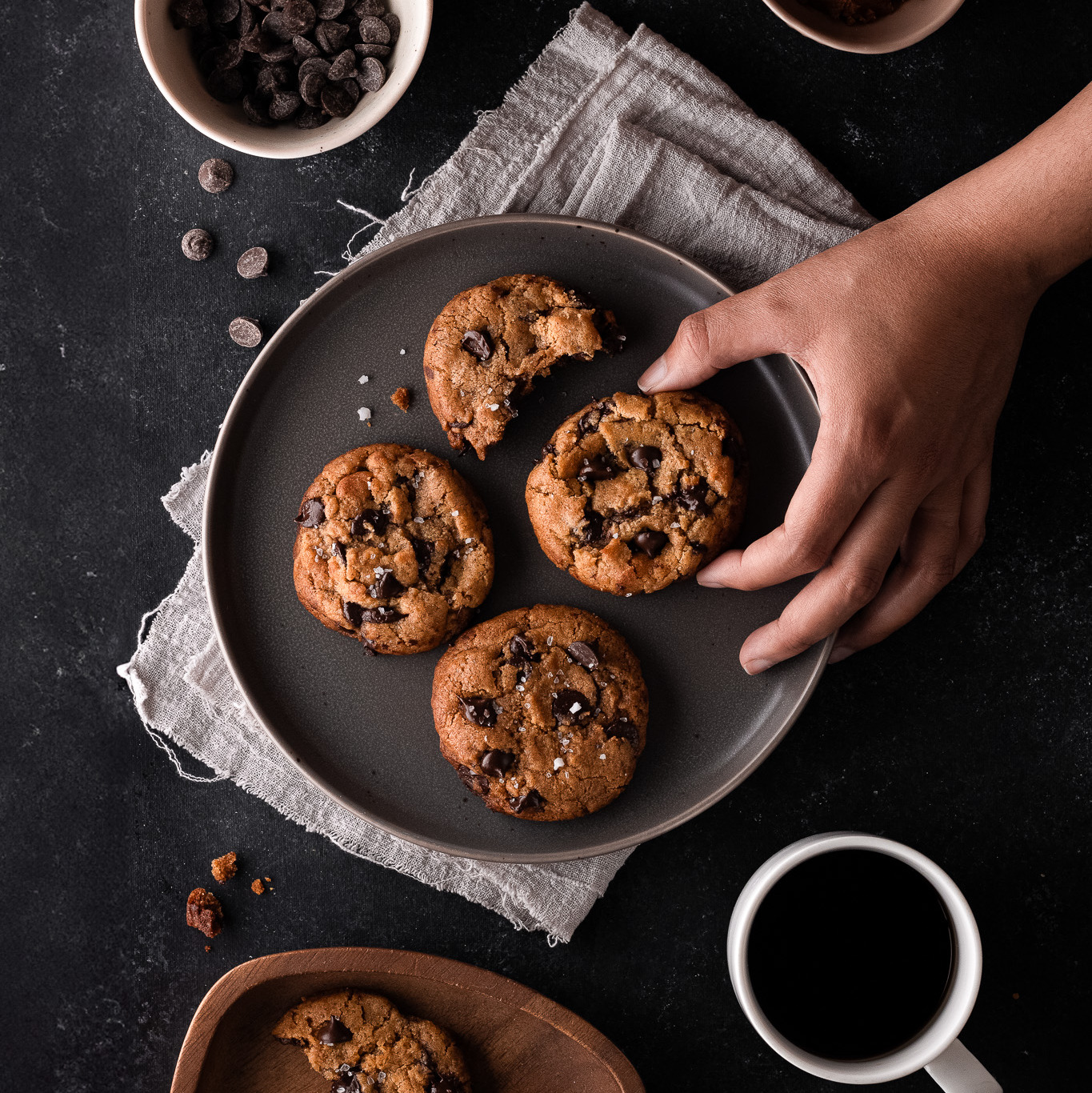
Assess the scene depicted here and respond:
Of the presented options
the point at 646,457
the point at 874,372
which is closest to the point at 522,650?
the point at 646,457

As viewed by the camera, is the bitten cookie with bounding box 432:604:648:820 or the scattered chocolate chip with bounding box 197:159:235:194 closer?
the bitten cookie with bounding box 432:604:648:820

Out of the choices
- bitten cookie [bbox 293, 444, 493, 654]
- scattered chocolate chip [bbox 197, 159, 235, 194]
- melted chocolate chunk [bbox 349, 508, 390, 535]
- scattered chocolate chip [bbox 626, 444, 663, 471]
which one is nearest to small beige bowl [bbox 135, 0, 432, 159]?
scattered chocolate chip [bbox 197, 159, 235, 194]

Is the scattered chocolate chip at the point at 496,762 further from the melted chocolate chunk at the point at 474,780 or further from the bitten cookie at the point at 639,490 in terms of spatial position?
the bitten cookie at the point at 639,490

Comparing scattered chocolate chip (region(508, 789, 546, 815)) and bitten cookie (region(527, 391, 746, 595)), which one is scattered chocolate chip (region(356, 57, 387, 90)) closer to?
bitten cookie (region(527, 391, 746, 595))

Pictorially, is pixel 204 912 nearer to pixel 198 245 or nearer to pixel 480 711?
pixel 480 711

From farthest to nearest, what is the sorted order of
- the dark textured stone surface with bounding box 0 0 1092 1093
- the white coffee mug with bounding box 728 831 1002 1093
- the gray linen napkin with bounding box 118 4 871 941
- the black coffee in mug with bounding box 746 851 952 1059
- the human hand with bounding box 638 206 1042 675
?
1. the dark textured stone surface with bounding box 0 0 1092 1093
2. the gray linen napkin with bounding box 118 4 871 941
3. the black coffee in mug with bounding box 746 851 952 1059
4. the white coffee mug with bounding box 728 831 1002 1093
5. the human hand with bounding box 638 206 1042 675

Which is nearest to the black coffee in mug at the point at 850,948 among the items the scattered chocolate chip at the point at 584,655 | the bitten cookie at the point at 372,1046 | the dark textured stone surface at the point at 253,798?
the dark textured stone surface at the point at 253,798

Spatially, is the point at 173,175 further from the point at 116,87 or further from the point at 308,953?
the point at 308,953
